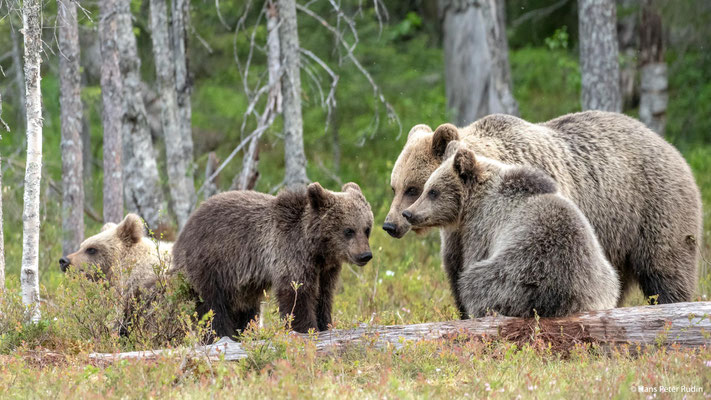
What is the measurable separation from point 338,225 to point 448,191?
3.45 feet

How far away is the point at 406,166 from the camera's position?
7.80 m

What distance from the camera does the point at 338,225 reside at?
7422 mm

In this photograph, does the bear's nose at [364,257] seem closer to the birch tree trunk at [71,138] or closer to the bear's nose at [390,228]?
the bear's nose at [390,228]

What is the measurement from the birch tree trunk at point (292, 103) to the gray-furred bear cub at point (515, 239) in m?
3.32

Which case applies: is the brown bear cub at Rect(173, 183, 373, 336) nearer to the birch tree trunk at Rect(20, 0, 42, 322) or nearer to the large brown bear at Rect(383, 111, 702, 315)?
the large brown bear at Rect(383, 111, 702, 315)

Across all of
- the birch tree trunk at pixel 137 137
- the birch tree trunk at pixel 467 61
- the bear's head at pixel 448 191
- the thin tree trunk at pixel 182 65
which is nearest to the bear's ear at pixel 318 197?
the bear's head at pixel 448 191

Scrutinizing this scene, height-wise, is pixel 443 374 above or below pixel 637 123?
below

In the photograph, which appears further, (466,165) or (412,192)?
(412,192)

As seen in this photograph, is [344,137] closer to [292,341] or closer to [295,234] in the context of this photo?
[295,234]

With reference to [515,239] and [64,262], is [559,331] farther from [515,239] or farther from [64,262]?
[64,262]

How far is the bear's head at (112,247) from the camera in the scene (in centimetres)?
902

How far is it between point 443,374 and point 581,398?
1.08 meters

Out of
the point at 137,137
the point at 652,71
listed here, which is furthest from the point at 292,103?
the point at 652,71

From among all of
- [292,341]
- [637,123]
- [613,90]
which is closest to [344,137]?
[613,90]
